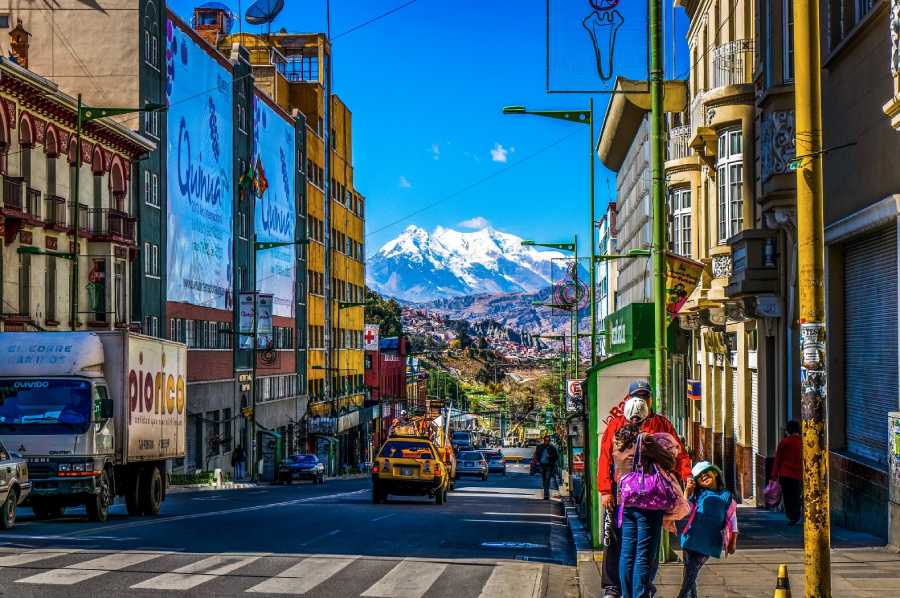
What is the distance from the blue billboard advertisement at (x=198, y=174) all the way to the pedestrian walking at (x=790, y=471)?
36.9m

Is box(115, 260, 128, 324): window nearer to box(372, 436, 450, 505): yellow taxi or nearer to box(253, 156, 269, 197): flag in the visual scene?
box(372, 436, 450, 505): yellow taxi

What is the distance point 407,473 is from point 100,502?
10.5 meters

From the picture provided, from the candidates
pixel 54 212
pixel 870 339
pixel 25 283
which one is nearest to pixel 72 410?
pixel 870 339

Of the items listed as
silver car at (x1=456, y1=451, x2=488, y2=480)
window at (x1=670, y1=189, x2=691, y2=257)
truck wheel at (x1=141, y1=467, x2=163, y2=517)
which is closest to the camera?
truck wheel at (x1=141, y1=467, x2=163, y2=517)

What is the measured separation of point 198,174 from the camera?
5550 centimetres

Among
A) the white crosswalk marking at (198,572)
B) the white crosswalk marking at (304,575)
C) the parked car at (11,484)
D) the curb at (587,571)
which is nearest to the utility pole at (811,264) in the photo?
the curb at (587,571)

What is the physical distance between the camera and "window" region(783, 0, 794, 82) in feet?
68.5

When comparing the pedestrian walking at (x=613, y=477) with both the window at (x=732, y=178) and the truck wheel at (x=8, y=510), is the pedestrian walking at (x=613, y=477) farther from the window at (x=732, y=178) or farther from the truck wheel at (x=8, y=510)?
the window at (x=732, y=178)

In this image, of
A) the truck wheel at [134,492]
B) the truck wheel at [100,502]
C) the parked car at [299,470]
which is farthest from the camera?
the parked car at [299,470]

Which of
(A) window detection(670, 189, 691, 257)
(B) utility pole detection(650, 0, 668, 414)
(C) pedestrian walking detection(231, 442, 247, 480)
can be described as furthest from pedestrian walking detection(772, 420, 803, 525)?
(C) pedestrian walking detection(231, 442, 247, 480)

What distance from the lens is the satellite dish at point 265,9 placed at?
78.2 meters

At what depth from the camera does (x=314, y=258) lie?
3209 inches

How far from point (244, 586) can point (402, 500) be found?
19797 mm

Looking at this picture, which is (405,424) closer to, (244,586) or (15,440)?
(15,440)
